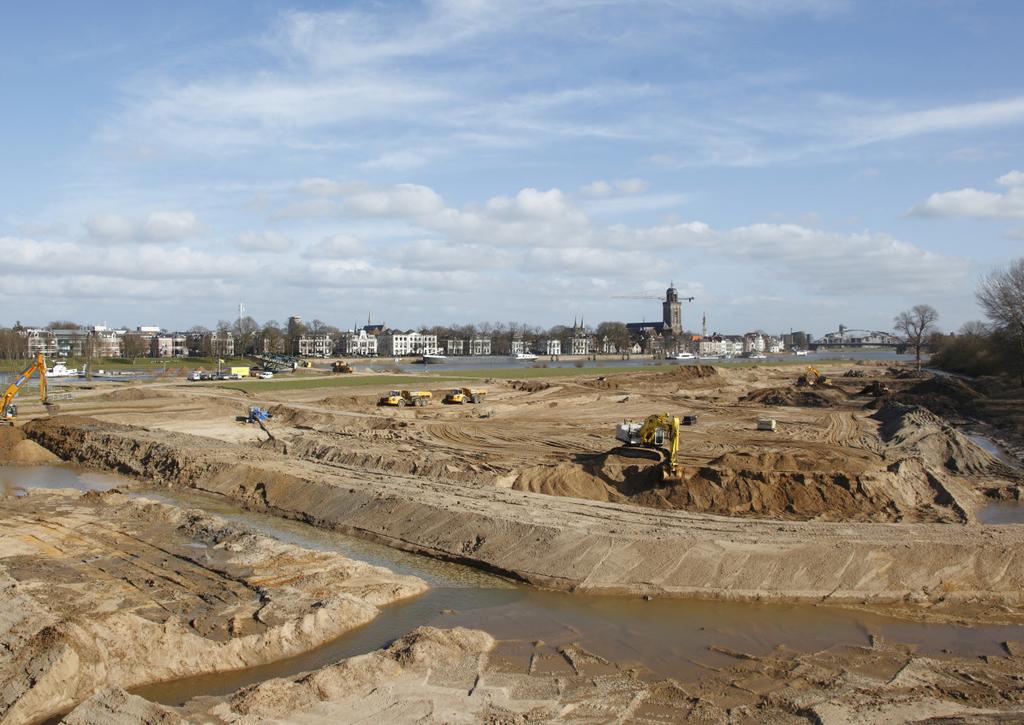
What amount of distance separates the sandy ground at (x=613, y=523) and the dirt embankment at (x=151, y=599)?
182 centimetres

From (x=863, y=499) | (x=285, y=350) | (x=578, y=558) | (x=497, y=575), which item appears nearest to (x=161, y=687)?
(x=497, y=575)

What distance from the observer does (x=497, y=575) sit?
19578mm

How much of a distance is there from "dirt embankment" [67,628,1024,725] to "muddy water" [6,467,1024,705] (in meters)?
0.61

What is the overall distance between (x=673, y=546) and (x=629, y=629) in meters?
4.01

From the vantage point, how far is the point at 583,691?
12945 mm

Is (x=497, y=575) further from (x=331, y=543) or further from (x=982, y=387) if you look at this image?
(x=982, y=387)

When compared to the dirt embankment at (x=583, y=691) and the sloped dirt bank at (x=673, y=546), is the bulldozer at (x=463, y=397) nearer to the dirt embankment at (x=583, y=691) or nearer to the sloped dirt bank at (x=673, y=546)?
the sloped dirt bank at (x=673, y=546)

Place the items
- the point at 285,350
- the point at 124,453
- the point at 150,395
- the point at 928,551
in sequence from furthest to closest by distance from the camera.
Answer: the point at 285,350 → the point at 150,395 → the point at 124,453 → the point at 928,551

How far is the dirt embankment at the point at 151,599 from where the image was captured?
1277cm

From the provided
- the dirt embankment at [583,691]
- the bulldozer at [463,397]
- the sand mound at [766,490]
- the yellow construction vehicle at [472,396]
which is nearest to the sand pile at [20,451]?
the sand mound at [766,490]

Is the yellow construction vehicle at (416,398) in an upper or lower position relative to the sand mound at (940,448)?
upper

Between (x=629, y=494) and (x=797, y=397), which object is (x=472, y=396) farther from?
(x=629, y=494)

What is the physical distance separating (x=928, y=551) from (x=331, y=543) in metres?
15.3

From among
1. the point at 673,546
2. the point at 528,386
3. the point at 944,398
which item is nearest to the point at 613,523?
the point at 673,546
